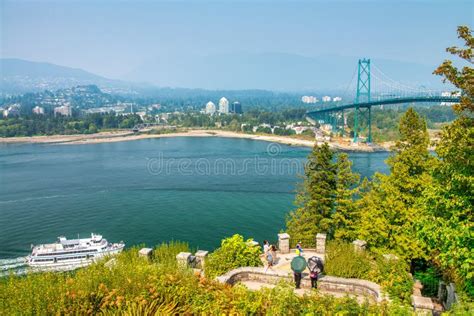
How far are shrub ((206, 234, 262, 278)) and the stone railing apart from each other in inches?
13.0

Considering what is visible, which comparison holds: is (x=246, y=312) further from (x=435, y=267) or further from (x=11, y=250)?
(x=11, y=250)

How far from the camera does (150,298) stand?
406cm

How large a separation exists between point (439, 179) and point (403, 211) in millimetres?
1790

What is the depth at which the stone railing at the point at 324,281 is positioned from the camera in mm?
5117

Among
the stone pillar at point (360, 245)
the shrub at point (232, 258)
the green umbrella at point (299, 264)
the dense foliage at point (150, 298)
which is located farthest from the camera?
the stone pillar at point (360, 245)

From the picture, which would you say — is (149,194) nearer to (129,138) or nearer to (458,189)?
(458,189)

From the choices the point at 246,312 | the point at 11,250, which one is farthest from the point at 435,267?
the point at 11,250

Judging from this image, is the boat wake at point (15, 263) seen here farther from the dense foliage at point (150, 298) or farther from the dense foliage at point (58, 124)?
the dense foliage at point (58, 124)

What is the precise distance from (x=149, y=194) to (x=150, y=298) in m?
23.5

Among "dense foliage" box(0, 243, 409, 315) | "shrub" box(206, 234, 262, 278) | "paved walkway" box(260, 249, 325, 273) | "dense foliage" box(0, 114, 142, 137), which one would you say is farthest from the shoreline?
"dense foliage" box(0, 243, 409, 315)

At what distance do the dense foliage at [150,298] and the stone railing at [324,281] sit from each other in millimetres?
1080

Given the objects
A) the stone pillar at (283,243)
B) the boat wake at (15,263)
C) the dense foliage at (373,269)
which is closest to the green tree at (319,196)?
the stone pillar at (283,243)

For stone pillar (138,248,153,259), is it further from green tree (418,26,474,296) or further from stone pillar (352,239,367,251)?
green tree (418,26,474,296)

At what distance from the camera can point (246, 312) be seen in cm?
388
